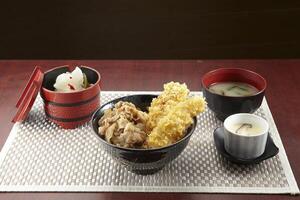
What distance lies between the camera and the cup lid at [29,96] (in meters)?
1.13

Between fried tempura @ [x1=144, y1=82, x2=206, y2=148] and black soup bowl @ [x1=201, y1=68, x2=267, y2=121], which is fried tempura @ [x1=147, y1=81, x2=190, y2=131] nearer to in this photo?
fried tempura @ [x1=144, y1=82, x2=206, y2=148]

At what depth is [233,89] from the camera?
3.91 ft

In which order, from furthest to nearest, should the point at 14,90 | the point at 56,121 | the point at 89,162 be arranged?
the point at 14,90 < the point at 56,121 < the point at 89,162

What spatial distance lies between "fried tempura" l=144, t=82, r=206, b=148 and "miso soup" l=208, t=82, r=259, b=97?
213 mm

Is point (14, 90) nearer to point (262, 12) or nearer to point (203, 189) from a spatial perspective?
point (203, 189)

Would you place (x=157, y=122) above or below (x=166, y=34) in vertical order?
above

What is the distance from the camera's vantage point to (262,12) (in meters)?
2.39

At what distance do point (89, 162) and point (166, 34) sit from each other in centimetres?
152

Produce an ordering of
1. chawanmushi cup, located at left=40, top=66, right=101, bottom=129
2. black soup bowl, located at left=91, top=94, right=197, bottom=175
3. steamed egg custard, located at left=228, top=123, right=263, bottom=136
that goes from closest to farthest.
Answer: black soup bowl, located at left=91, top=94, right=197, bottom=175 → steamed egg custard, located at left=228, top=123, right=263, bottom=136 → chawanmushi cup, located at left=40, top=66, right=101, bottom=129

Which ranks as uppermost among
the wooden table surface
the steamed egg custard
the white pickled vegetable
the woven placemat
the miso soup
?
the white pickled vegetable

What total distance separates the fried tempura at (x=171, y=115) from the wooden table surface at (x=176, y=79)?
270mm

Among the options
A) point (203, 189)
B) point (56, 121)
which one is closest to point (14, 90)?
point (56, 121)

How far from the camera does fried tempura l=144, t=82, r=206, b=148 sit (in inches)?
34.9

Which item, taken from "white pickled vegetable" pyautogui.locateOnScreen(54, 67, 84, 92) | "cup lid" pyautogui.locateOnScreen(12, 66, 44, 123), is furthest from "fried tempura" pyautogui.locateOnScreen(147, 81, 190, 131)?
"cup lid" pyautogui.locateOnScreen(12, 66, 44, 123)
